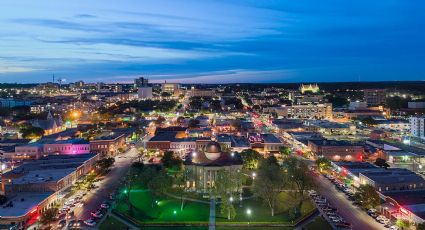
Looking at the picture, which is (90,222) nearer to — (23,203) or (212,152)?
(23,203)

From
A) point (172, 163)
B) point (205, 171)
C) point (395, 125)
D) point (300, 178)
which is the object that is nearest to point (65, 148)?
point (172, 163)

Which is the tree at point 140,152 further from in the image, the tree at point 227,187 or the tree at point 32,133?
the tree at point 227,187

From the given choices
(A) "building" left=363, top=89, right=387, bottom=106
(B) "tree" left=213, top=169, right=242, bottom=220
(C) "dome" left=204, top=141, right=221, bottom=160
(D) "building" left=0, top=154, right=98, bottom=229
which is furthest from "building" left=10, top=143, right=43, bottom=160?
(A) "building" left=363, top=89, right=387, bottom=106

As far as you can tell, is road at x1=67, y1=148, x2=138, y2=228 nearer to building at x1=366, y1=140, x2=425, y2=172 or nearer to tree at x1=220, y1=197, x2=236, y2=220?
tree at x1=220, y1=197, x2=236, y2=220

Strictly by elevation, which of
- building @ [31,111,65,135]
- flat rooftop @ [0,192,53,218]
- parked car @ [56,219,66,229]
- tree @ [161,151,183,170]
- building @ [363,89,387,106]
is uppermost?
building @ [363,89,387,106]

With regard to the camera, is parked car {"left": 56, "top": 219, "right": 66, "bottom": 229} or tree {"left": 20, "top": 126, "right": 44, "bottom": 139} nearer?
parked car {"left": 56, "top": 219, "right": 66, "bottom": 229}

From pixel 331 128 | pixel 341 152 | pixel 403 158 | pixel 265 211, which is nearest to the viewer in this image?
pixel 265 211
